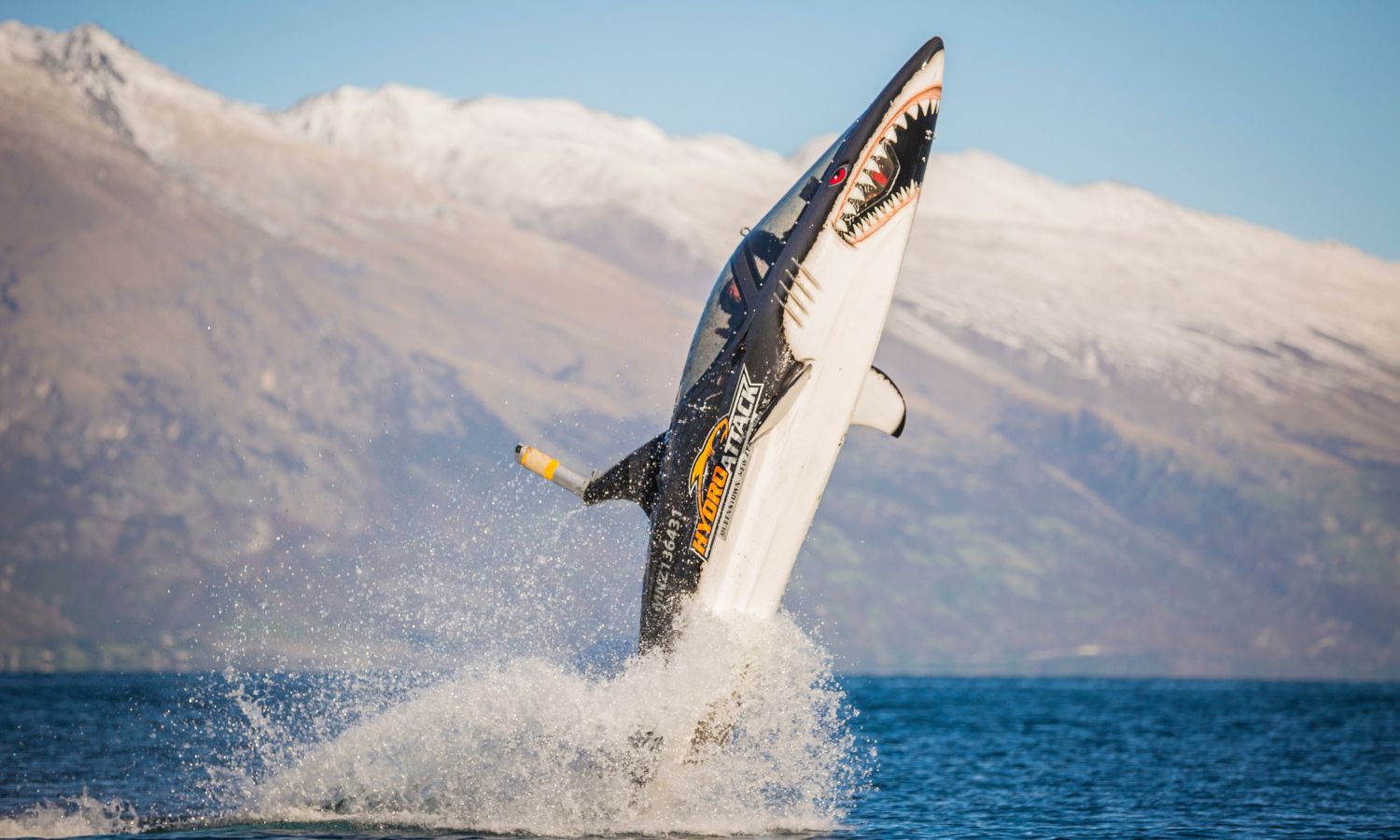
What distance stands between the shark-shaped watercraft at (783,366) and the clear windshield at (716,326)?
30mm

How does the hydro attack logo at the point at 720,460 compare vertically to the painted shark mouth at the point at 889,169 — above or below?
below

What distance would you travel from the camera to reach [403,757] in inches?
1196

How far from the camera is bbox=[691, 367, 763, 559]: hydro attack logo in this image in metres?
28.4

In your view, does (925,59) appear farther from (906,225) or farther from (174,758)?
(174,758)

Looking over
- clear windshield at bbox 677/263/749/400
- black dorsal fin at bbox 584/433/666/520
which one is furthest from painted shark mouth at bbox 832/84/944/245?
black dorsal fin at bbox 584/433/666/520

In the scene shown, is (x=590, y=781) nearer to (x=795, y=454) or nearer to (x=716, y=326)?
(x=795, y=454)

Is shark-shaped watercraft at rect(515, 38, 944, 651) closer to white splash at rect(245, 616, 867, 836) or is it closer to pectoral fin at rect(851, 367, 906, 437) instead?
pectoral fin at rect(851, 367, 906, 437)

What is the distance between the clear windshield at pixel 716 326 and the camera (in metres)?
29.0

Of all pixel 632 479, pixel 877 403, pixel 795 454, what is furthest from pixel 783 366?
pixel 632 479

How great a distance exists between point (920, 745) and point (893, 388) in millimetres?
33558

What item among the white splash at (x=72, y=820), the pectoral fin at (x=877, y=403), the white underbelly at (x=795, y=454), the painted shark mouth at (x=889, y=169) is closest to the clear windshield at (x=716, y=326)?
the white underbelly at (x=795, y=454)

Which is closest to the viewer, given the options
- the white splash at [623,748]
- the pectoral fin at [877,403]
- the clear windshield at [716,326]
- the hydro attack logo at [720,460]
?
the white splash at [623,748]

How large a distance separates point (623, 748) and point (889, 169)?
12243mm

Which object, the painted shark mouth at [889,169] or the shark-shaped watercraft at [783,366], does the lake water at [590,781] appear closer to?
the shark-shaped watercraft at [783,366]
